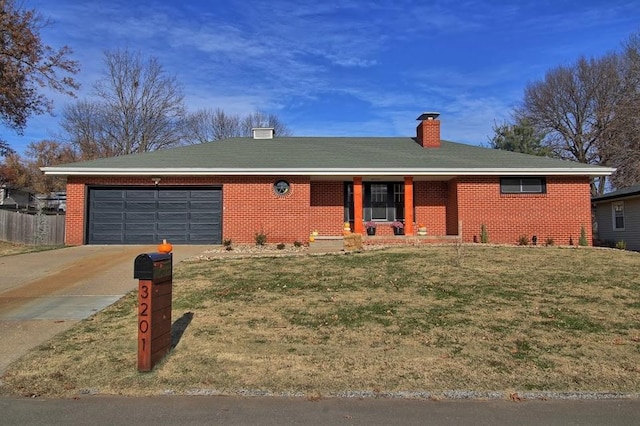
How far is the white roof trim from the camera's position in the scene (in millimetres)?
17156

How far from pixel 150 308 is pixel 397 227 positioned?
47.9 feet

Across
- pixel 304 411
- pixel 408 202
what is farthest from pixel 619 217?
pixel 304 411

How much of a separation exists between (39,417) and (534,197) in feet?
56.6

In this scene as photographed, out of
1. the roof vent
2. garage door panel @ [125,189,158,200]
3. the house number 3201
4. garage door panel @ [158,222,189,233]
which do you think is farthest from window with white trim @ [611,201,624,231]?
the house number 3201

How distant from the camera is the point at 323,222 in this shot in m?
19.2

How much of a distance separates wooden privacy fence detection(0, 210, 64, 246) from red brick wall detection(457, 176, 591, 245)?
1516 centimetres

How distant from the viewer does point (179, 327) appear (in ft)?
21.5

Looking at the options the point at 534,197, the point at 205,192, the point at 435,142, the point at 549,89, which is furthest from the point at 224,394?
the point at 549,89

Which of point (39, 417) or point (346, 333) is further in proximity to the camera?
point (346, 333)

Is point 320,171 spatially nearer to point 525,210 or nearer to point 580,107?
point 525,210

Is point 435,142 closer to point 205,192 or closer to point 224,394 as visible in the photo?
point 205,192

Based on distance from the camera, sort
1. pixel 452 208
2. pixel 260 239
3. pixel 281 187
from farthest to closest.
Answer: pixel 452 208
pixel 281 187
pixel 260 239

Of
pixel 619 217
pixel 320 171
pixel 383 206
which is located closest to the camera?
pixel 320 171

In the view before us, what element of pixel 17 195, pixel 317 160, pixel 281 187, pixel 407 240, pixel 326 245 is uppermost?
pixel 17 195
